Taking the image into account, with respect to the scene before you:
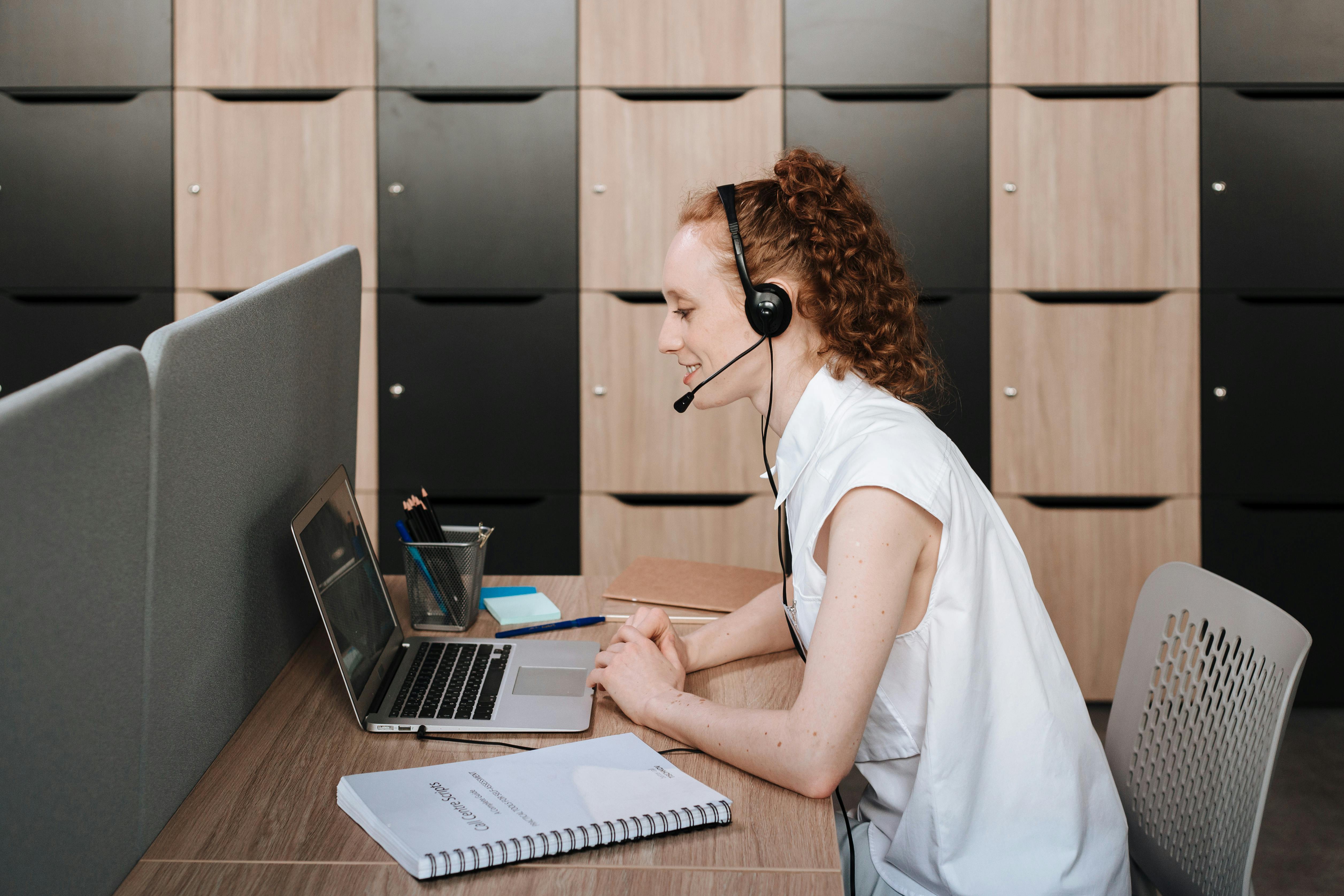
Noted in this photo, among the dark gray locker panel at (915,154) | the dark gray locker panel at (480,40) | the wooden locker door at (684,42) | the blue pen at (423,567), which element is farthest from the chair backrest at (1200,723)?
the dark gray locker panel at (480,40)

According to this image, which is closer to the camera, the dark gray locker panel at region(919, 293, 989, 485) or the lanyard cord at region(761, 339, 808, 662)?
the lanyard cord at region(761, 339, 808, 662)

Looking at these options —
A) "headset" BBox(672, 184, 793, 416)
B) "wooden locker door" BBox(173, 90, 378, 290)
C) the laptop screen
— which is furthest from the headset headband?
"wooden locker door" BBox(173, 90, 378, 290)

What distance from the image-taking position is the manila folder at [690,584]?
4.17 ft

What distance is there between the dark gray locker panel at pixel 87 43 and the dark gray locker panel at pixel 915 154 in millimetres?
1400

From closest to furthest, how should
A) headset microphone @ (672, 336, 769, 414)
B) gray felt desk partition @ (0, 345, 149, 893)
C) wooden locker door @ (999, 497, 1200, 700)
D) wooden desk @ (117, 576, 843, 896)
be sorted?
1. gray felt desk partition @ (0, 345, 149, 893)
2. wooden desk @ (117, 576, 843, 896)
3. headset microphone @ (672, 336, 769, 414)
4. wooden locker door @ (999, 497, 1200, 700)

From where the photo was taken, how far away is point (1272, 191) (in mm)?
2252

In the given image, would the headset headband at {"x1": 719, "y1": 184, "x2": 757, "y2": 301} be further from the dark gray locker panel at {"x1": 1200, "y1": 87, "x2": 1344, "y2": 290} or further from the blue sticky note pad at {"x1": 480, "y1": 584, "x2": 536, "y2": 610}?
the dark gray locker panel at {"x1": 1200, "y1": 87, "x2": 1344, "y2": 290}

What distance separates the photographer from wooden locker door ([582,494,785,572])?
2.36 m

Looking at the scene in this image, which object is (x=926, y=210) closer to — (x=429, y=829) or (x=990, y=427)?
(x=990, y=427)

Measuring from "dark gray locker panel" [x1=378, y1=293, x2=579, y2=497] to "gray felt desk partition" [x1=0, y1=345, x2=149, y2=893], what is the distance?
1.66m

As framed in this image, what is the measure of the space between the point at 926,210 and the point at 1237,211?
2.24 feet

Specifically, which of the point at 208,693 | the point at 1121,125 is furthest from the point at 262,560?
the point at 1121,125

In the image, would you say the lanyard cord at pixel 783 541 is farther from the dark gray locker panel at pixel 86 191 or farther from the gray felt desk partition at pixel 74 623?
the dark gray locker panel at pixel 86 191

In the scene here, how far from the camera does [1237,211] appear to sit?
2.26 metres
